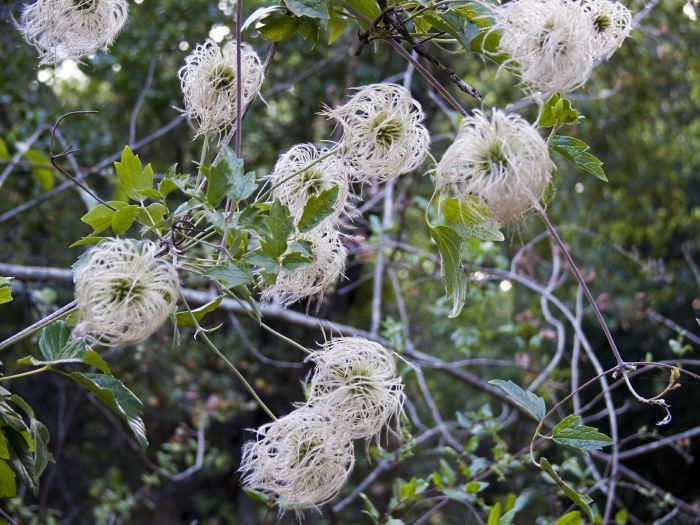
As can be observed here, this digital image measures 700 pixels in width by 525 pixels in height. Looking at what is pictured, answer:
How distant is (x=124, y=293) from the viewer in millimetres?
502

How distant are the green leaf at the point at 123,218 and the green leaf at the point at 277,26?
8.8 inches

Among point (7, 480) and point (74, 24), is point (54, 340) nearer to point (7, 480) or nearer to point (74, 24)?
point (7, 480)

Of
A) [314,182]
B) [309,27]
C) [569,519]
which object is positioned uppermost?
[309,27]

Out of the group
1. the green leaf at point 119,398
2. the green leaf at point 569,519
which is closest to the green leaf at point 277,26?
the green leaf at point 119,398

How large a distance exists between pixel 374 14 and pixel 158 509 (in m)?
3.85

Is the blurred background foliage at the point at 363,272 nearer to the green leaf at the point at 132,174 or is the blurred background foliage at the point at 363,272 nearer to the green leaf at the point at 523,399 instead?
the green leaf at the point at 523,399

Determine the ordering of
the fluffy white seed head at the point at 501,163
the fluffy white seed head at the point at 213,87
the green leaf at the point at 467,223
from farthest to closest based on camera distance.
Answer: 1. the fluffy white seed head at the point at 213,87
2. the green leaf at the point at 467,223
3. the fluffy white seed head at the point at 501,163

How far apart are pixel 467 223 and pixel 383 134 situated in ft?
0.35

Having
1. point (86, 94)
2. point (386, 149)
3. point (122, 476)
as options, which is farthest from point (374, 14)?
point (122, 476)

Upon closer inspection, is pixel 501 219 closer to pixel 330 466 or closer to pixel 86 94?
pixel 330 466

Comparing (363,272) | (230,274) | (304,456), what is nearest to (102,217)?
(230,274)

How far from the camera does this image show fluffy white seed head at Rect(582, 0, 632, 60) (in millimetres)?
643

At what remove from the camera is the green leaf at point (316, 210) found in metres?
0.60

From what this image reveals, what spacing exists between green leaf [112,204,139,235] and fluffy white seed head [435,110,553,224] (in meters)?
0.24
